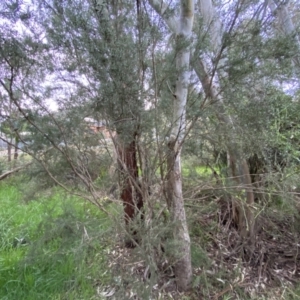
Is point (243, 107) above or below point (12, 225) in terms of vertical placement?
above

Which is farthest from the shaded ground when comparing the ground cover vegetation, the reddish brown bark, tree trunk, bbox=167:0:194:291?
the reddish brown bark

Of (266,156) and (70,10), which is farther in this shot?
(266,156)

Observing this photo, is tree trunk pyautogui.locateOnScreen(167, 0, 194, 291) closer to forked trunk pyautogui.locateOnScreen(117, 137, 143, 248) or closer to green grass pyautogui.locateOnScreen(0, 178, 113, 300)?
forked trunk pyautogui.locateOnScreen(117, 137, 143, 248)

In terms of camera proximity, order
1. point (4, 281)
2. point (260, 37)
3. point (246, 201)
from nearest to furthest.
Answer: point (260, 37) → point (4, 281) → point (246, 201)

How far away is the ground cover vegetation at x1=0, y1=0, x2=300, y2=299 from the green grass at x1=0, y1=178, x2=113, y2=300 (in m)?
0.01

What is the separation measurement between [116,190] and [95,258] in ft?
2.37

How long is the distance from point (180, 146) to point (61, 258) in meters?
1.36

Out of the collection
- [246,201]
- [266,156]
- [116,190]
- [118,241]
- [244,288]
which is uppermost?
[266,156]

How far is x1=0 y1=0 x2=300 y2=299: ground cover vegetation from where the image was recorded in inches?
56.3

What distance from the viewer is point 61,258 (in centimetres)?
214

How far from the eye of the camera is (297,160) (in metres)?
2.28

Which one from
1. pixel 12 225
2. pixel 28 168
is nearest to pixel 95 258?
pixel 28 168

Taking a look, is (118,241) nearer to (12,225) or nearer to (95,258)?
(95,258)

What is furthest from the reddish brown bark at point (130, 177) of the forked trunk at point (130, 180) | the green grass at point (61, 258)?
the green grass at point (61, 258)
